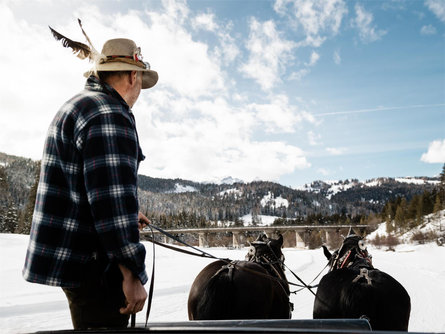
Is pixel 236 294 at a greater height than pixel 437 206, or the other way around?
pixel 437 206

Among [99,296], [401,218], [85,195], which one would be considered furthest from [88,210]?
[401,218]

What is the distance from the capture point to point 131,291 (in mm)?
1720

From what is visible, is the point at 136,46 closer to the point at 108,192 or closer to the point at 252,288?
the point at 108,192

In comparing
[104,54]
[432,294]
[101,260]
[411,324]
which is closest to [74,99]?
[104,54]

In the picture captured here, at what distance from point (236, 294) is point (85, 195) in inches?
101

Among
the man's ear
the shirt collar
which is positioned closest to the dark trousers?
the shirt collar

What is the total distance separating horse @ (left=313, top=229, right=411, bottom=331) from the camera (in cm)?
351

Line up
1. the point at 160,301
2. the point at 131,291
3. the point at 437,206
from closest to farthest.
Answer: the point at 131,291 < the point at 160,301 < the point at 437,206

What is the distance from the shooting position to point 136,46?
7.50 feet

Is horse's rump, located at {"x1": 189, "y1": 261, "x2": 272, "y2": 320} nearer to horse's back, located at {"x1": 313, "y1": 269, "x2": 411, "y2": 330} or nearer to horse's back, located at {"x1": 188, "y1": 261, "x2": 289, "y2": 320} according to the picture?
horse's back, located at {"x1": 188, "y1": 261, "x2": 289, "y2": 320}

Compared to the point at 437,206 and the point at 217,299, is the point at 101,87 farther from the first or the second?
the point at 437,206

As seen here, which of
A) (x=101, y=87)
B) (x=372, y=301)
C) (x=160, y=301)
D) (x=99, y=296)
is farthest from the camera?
(x=160, y=301)

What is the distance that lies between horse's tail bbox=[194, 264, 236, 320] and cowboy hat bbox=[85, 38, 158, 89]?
8.57ft

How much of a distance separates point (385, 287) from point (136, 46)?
346cm
